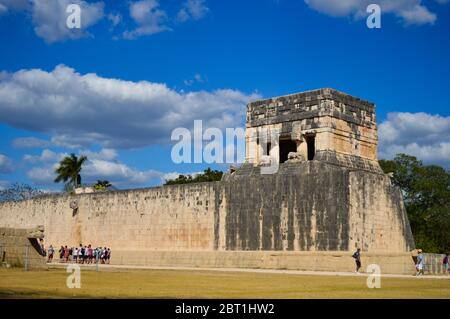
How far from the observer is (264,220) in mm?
27859

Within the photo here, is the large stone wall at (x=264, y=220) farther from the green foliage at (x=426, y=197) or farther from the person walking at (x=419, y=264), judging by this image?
the green foliage at (x=426, y=197)

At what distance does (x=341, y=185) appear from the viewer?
1013 inches

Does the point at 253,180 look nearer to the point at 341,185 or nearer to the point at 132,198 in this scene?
the point at 341,185

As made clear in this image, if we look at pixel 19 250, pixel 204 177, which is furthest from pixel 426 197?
pixel 19 250

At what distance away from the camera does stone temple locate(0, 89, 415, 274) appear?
2555 cm

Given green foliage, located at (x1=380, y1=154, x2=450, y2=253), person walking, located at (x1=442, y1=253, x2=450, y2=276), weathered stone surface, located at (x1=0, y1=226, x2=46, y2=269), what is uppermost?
green foliage, located at (x1=380, y1=154, x2=450, y2=253)

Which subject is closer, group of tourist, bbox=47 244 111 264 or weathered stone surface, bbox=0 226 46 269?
weathered stone surface, bbox=0 226 46 269

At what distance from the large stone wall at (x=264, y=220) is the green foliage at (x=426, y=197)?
1831 cm

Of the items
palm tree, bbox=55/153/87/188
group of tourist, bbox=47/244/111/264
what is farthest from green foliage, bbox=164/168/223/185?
group of tourist, bbox=47/244/111/264

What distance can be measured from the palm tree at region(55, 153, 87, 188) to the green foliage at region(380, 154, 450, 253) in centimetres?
2902

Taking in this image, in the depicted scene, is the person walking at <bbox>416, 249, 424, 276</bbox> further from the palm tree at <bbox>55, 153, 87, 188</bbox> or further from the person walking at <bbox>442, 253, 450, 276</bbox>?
the palm tree at <bbox>55, 153, 87, 188</bbox>

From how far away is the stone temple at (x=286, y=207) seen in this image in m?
25.5
